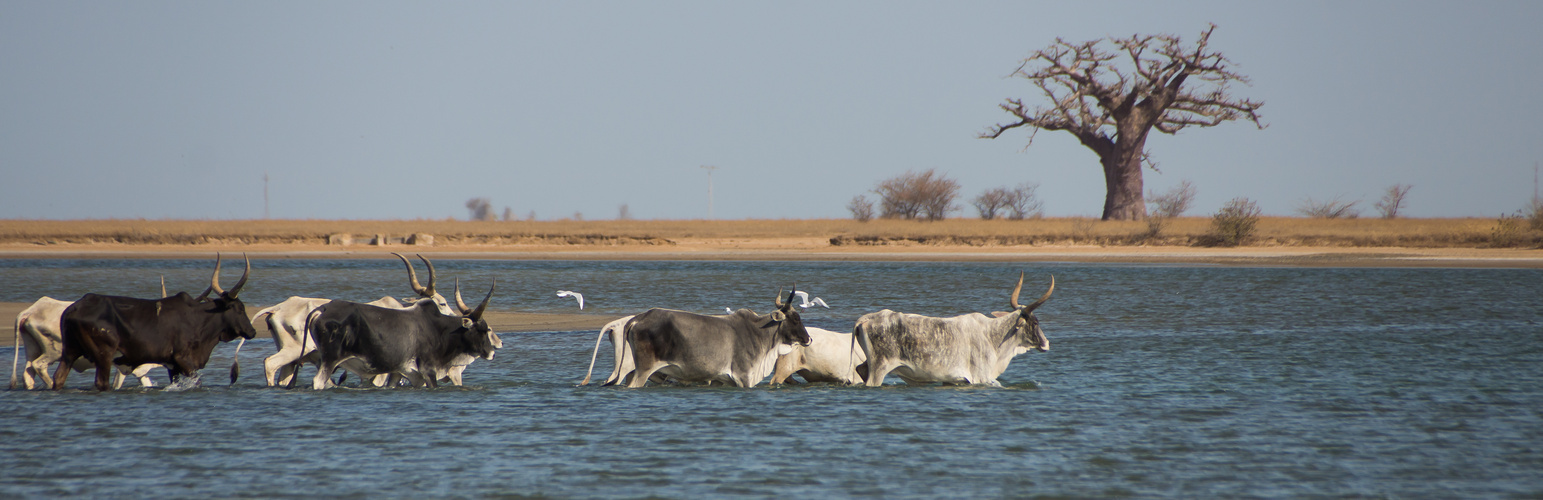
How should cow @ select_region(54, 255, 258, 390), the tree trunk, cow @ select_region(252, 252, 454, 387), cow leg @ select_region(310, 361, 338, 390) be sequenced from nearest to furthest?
cow @ select_region(54, 255, 258, 390), cow leg @ select_region(310, 361, 338, 390), cow @ select_region(252, 252, 454, 387), the tree trunk

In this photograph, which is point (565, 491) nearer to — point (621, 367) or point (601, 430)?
point (601, 430)

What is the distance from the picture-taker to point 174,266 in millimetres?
41281

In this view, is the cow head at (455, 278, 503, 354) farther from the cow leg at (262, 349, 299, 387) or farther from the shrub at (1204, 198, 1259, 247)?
the shrub at (1204, 198, 1259, 247)

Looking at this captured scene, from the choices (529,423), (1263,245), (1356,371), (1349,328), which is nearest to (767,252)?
(1263,245)

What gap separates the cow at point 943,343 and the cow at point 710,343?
69 cm

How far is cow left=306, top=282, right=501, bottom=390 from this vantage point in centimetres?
1037

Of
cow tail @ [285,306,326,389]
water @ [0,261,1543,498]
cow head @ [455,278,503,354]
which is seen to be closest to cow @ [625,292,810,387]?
water @ [0,261,1543,498]

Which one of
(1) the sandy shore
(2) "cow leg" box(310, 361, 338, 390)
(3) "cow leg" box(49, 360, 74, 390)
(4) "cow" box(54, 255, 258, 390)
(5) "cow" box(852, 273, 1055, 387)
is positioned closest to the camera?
(4) "cow" box(54, 255, 258, 390)

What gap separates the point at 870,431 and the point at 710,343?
2.08 metres

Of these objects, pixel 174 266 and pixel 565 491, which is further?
pixel 174 266

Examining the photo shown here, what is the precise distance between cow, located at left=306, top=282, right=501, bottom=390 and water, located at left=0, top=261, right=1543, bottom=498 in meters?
0.29

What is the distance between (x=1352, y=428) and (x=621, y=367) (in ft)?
19.8

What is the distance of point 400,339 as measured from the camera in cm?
1067

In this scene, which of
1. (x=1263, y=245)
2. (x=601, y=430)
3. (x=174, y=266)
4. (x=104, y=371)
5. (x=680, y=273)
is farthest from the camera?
(x=1263, y=245)
